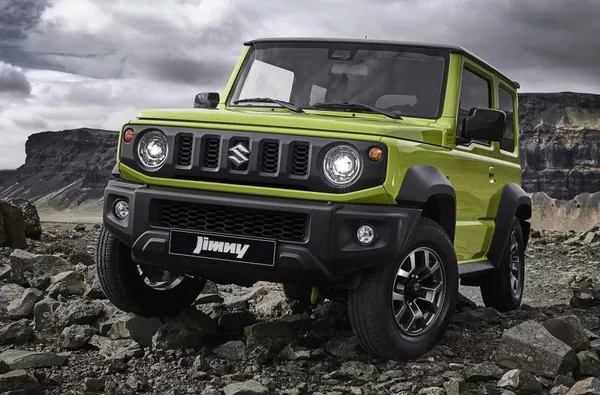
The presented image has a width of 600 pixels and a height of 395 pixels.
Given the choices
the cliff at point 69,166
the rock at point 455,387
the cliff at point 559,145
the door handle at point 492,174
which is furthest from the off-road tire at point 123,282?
the cliff at point 69,166

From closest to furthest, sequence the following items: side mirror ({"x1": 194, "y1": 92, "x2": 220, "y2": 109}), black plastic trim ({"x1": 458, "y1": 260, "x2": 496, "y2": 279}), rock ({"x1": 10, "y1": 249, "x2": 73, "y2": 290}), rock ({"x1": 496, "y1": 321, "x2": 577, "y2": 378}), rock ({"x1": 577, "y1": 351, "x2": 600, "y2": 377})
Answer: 1. rock ({"x1": 496, "y1": 321, "x2": 577, "y2": 378})
2. rock ({"x1": 577, "y1": 351, "x2": 600, "y2": 377})
3. black plastic trim ({"x1": 458, "y1": 260, "x2": 496, "y2": 279})
4. side mirror ({"x1": 194, "y1": 92, "x2": 220, "y2": 109})
5. rock ({"x1": 10, "y1": 249, "x2": 73, "y2": 290})

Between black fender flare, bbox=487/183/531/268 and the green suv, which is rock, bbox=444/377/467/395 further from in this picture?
black fender flare, bbox=487/183/531/268

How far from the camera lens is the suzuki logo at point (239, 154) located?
4.54m

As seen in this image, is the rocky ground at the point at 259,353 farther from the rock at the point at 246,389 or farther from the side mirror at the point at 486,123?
the side mirror at the point at 486,123

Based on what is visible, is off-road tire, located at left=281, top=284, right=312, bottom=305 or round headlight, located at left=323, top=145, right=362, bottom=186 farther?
off-road tire, located at left=281, top=284, right=312, bottom=305

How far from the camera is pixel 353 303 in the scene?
4.61 metres

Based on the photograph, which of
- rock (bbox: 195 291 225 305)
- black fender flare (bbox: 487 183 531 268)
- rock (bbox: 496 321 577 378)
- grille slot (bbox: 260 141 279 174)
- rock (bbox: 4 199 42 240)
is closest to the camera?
grille slot (bbox: 260 141 279 174)

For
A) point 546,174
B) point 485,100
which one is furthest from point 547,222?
point 485,100

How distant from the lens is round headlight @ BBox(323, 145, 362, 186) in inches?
174

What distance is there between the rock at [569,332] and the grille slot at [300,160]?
2154mm

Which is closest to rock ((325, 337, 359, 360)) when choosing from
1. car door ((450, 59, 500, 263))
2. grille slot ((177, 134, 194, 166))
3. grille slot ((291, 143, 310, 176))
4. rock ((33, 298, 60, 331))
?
car door ((450, 59, 500, 263))

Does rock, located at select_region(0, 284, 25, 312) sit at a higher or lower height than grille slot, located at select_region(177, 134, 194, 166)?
lower

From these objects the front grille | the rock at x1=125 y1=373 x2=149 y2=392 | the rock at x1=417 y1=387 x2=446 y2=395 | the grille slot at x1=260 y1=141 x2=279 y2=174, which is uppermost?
the grille slot at x1=260 y1=141 x2=279 y2=174

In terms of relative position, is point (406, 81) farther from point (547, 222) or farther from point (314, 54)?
point (547, 222)
